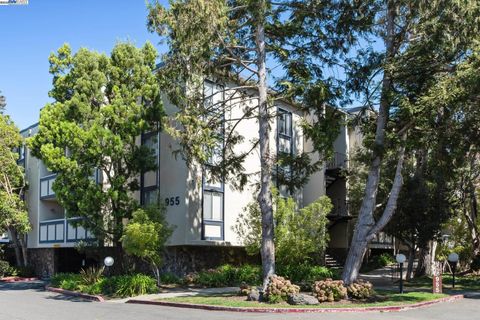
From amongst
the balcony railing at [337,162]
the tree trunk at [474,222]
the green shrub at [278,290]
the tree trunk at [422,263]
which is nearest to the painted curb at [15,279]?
the balcony railing at [337,162]

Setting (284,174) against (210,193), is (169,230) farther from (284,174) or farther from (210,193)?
(284,174)

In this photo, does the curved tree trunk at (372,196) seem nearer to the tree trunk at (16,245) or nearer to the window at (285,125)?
the window at (285,125)

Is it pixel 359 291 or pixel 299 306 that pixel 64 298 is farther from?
pixel 359 291

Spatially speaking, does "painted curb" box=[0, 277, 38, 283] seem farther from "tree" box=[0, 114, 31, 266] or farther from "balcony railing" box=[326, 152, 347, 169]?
"balcony railing" box=[326, 152, 347, 169]

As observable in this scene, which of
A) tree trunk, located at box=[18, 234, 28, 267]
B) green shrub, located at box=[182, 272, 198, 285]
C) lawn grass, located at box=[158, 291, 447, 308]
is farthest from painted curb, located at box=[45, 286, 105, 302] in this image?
tree trunk, located at box=[18, 234, 28, 267]

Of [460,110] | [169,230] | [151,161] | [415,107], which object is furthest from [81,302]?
[460,110]

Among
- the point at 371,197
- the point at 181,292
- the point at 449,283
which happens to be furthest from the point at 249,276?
the point at 449,283

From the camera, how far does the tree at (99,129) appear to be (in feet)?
78.8

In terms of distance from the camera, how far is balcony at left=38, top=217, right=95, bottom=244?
99.7 feet

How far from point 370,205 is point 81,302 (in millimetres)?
11362

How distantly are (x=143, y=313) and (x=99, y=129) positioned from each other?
10.1 meters

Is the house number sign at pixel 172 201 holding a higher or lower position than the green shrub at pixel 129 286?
higher

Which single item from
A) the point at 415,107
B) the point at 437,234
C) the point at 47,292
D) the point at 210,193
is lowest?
the point at 47,292

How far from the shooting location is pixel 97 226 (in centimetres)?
2425
